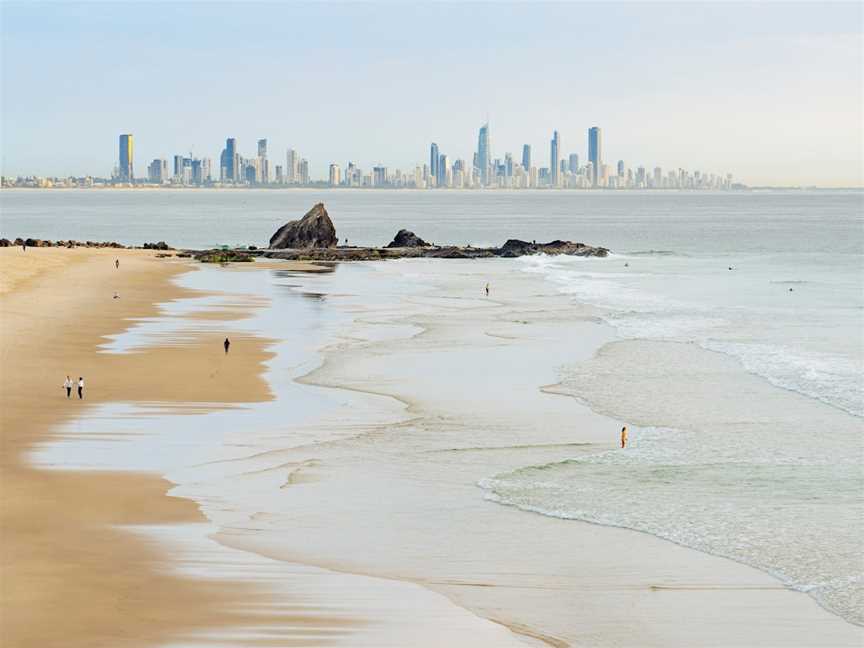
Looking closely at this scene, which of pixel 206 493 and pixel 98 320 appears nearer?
pixel 206 493

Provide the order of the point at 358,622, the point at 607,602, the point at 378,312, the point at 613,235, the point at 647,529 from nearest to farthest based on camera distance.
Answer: the point at 358,622
the point at 607,602
the point at 647,529
the point at 378,312
the point at 613,235

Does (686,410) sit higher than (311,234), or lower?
lower

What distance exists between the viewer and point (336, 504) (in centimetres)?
2498

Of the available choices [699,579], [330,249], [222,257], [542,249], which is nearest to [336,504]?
[699,579]

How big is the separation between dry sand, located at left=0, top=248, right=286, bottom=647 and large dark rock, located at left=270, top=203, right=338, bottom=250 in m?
59.4

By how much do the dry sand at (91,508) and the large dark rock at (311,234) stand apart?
59.4 meters

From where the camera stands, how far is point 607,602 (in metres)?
19.5

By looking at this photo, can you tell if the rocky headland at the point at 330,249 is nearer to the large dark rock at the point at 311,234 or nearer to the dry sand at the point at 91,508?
the large dark rock at the point at 311,234

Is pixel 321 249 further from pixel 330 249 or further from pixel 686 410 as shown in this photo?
pixel 686 410

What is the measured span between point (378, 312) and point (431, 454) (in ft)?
110

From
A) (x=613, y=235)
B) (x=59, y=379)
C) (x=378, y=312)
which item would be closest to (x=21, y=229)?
(x=613, y=235)

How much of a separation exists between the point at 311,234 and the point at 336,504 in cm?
8870

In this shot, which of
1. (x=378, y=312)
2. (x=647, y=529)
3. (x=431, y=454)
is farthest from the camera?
(x=378, y=312)

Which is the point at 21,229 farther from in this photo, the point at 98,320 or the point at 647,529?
the point at 647,529
